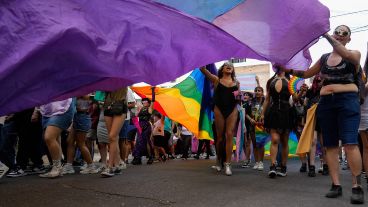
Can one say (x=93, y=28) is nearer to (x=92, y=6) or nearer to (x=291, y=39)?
(x=92, y=6)

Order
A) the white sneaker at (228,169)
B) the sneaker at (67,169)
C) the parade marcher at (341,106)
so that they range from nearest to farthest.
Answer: the parade marcher at (341,106) → the white sneaker at (228,169) → the sneaker at (67,169)

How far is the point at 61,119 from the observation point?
621 centimetres

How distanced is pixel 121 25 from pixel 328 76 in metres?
2.49

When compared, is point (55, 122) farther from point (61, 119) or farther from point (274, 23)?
point (274, 23)

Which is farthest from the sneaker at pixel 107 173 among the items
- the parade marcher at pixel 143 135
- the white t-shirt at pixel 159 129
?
the white t-shirt at pixel 159 129

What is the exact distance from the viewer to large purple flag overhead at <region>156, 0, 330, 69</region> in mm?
4078

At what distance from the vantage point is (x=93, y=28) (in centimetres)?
321

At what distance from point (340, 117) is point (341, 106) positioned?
121 mm

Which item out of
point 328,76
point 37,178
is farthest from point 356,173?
point 37,178

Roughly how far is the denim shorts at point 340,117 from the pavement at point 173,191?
0.67 meters

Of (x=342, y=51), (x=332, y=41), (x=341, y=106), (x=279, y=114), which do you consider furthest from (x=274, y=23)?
(x=279, y=114)

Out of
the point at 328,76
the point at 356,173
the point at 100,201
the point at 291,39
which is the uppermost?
the point at 291,39

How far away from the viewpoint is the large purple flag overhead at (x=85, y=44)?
3.03 meters

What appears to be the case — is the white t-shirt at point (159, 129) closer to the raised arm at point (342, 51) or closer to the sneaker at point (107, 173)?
the sneaker at point (107, 173)
